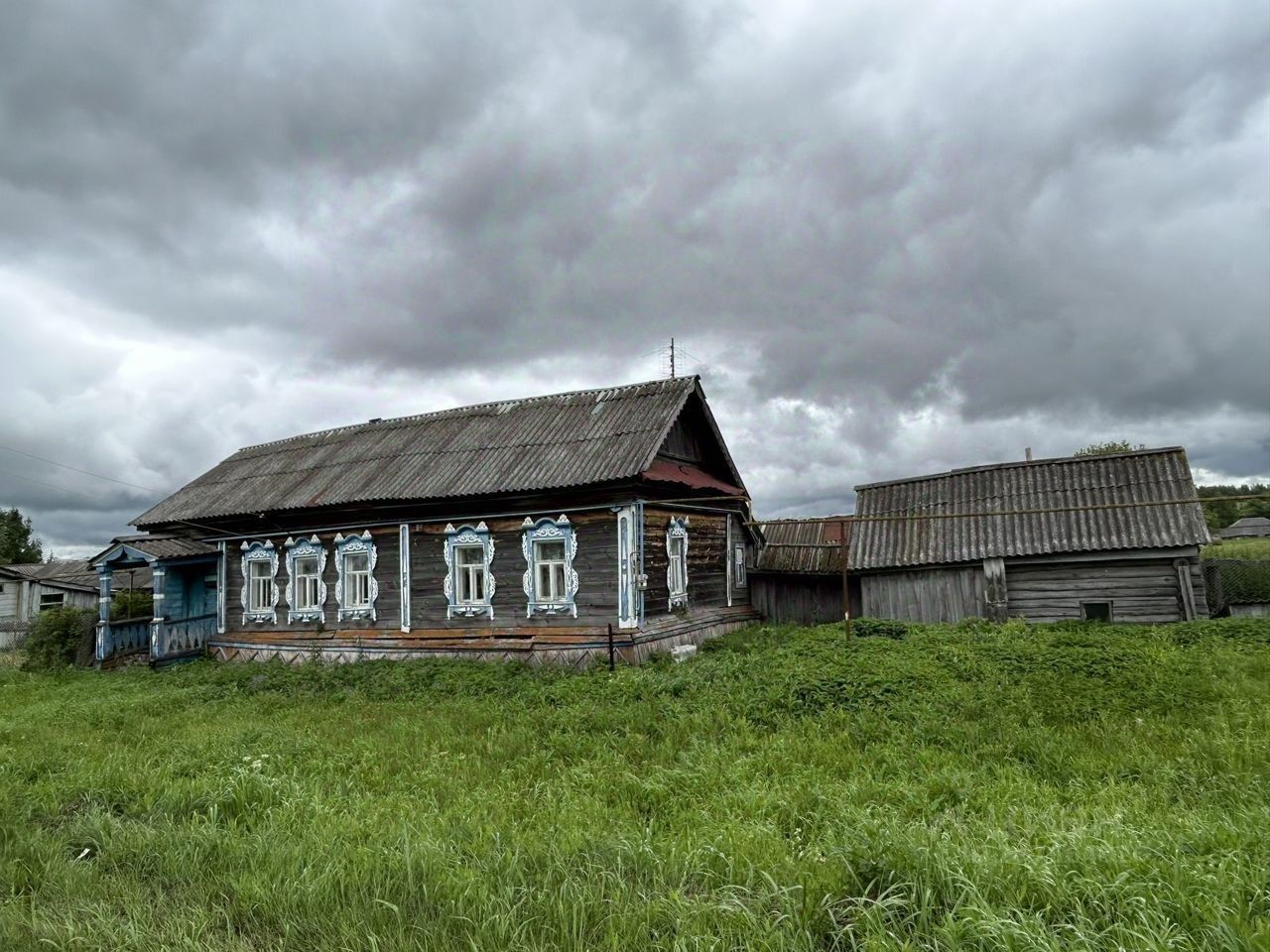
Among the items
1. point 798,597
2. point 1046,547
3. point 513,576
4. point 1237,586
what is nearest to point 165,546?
point 513,576

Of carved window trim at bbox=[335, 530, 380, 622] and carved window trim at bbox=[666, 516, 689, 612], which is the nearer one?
carved window trim at bbox=[666, 516, 689, 612]

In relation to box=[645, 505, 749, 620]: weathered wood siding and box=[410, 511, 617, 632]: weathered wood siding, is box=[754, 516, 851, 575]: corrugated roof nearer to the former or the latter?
box=[645, 505, 749, 620]: weathered wood siding

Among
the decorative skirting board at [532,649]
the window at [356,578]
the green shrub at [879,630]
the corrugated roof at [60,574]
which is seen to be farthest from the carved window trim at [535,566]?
the corrugated roof at [60,574]

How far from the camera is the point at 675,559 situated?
1530cm

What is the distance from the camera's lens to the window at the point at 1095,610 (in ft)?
49.3

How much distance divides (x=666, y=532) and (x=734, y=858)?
10.6m

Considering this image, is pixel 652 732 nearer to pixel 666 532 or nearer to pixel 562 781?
pixel 562 781

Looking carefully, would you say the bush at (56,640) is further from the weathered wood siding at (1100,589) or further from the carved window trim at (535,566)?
the weathered wood siding at (1100,589)

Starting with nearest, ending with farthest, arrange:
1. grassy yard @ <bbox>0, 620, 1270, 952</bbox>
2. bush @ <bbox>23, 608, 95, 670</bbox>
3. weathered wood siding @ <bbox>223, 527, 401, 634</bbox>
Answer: grassy yard @ <bbox>0, 620, 1270, 952</bbox>
weathered wood siding @ <bbox>223, 527, 401, 634</bbox>
bush @ <bbox>23, 608, 95, 670</bbox>

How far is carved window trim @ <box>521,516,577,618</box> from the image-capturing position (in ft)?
45.0

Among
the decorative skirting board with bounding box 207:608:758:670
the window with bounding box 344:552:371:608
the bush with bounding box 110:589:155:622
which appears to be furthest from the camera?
the bush with bounding box 110:589:155:622

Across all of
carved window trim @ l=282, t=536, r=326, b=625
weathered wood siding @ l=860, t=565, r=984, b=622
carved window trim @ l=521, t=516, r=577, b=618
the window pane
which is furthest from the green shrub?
carved window trim @ l=282, t=536, r=326, b=625

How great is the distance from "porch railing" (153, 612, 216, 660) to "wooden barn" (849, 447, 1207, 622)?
15.9m

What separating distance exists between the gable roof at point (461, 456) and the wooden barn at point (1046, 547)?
461 centimetres
